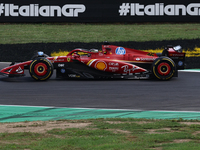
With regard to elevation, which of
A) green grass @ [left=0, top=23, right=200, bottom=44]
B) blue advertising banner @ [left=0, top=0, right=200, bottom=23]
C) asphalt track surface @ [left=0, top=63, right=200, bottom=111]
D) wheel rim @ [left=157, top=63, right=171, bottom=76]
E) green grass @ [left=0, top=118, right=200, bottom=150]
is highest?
blue advertising banner @ [left=0, top=0, right=200, bottom=23]

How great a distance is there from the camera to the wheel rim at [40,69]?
12352mm

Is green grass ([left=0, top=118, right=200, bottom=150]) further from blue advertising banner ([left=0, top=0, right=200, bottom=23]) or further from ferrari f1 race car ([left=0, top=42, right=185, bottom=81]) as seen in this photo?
blue advertising banner ([left=0, top=0, right=200, bottom=23])

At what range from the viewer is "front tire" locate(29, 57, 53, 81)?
1231cm

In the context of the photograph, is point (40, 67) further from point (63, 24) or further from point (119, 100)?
point (63, 24)

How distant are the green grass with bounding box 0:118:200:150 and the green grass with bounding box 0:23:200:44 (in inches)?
617

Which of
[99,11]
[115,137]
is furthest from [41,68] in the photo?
[99,11]

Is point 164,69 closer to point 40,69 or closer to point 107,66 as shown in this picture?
point 107,66

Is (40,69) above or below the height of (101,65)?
below

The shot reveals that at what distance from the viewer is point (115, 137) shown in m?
5.65

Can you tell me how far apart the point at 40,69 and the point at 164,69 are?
397 cm

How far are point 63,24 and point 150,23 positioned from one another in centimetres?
542

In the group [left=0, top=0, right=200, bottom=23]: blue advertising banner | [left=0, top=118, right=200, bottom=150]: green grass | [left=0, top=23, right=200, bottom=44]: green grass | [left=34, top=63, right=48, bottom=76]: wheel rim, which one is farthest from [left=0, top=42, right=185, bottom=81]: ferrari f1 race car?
[left=0, top=0, right=200, bottom=23]: blue advertising banner

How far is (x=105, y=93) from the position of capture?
1028 centimetres

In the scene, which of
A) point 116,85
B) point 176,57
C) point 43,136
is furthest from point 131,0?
point 43,136
